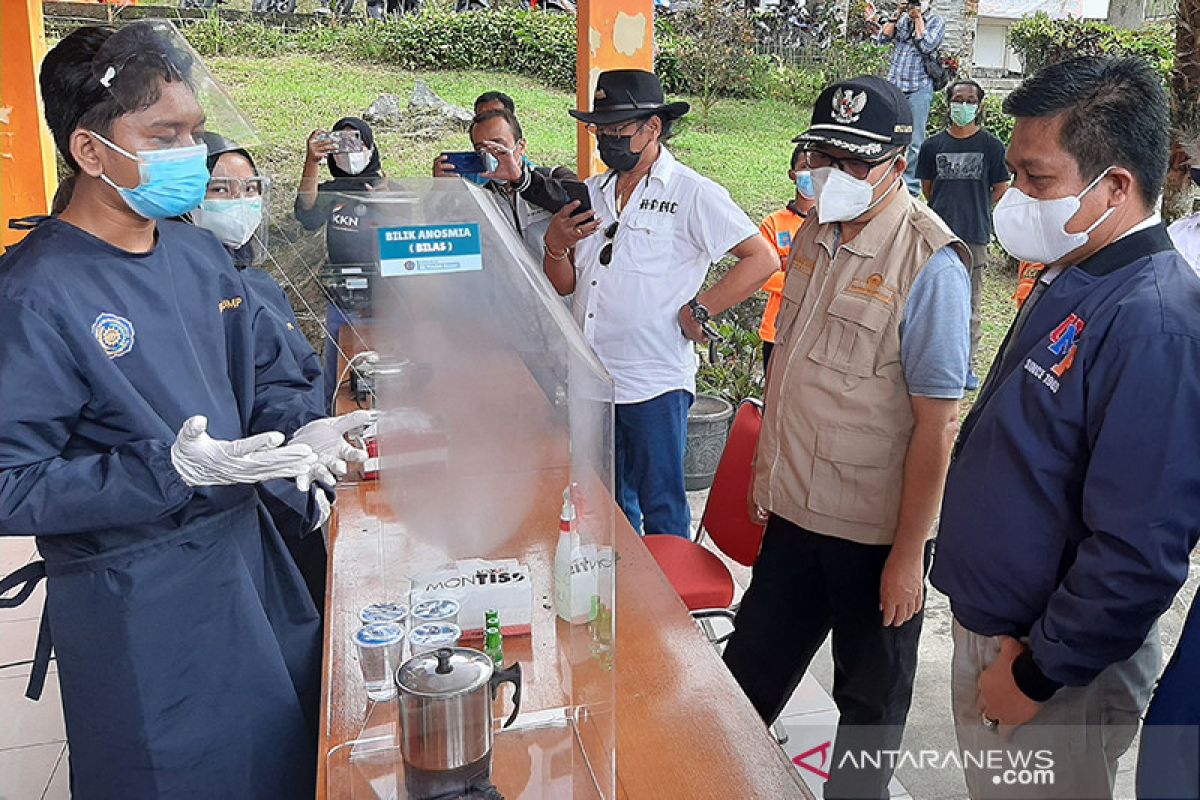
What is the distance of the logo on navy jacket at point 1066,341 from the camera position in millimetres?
1344

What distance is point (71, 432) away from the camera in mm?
1434

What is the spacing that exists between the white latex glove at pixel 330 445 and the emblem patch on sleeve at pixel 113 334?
296 mm

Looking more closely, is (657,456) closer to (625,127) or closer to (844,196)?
(625,127)

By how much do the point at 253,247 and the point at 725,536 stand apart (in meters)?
1.49

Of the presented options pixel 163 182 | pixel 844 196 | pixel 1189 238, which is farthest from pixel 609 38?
pixel 163 182

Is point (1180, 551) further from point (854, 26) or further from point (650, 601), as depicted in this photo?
point (854, 26)

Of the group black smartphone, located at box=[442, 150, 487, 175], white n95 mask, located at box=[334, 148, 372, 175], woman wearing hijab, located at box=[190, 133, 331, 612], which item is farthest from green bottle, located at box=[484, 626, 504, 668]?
white n95 mask, located at box=[334, 148, 372, 175]

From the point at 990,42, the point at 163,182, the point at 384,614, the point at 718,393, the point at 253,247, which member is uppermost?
the point at 990,42

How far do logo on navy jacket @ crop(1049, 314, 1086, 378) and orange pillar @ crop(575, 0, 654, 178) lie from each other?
3.83m

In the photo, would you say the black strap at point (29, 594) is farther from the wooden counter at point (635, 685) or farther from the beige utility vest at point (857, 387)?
the beige utility vest at point (857, 387)

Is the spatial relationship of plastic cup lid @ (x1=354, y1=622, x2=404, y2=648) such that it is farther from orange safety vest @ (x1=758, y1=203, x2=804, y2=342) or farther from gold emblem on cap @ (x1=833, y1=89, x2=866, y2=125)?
orange safety vest @ (x1=758, y1=203, x2=804, y2=342)

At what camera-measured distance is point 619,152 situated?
118 inches

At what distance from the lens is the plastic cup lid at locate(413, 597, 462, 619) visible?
1448 mm

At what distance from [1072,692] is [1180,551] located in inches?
12.8
